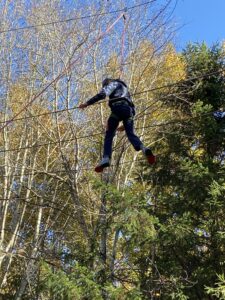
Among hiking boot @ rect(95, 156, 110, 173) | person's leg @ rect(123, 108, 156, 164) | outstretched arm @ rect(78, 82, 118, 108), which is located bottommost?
hiking boot @ rect(95, 156, 110, 173)

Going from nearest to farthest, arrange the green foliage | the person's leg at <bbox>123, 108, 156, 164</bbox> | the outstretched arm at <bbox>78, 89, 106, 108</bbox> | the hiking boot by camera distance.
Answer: the outstretched arm at <bbox>78, 89, 106, 108</bbox> → the person's leg at <bbox>123, 108, 156, 164</bbox> → the hiking boot → the green foliage

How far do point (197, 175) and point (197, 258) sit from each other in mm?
1512

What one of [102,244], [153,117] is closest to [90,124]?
[153,117]

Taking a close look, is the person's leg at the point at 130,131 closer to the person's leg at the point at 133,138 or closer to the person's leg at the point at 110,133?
the person's leg at the point at 133,138

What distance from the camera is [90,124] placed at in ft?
36.2

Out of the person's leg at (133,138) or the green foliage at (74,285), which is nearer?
the person's leg at (133,138)

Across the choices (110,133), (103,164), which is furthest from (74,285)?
(110,133)

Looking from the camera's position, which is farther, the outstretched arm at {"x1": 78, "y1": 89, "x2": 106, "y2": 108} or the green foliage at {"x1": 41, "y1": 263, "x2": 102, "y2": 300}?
the green foliage at {"x1": 41, "y1": 263, "x2": 102, "y2": 300}

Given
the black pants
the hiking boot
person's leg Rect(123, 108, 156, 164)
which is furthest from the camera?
the black pants

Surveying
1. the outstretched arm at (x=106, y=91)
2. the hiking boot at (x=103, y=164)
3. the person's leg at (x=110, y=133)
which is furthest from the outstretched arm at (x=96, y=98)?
the hiking boot at (x=103, y=164)

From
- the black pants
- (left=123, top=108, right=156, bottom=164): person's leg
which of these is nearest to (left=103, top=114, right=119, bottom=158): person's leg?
the black pants

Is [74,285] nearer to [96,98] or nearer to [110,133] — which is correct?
[110,133]

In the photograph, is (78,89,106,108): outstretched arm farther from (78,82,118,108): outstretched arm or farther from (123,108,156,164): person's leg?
(123,108,156,164): person's leg

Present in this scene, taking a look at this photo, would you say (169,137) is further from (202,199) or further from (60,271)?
(60,271)
